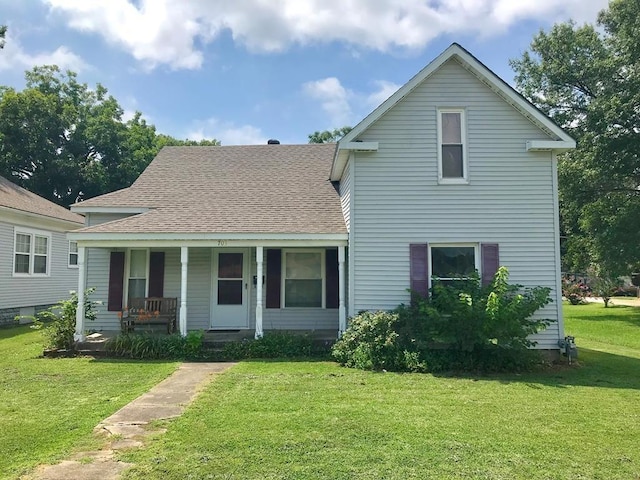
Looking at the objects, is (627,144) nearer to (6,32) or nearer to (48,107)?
(6,32)

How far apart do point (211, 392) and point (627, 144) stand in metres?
20.1

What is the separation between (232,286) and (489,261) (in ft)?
21.2

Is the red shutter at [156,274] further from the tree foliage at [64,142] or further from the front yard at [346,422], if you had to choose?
the tree foliage at [64,142]

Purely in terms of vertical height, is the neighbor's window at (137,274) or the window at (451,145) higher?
the window at (451,145)

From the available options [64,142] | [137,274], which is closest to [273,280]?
[137,274]

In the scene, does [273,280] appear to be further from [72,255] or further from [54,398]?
[72,255]

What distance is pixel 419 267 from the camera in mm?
10148

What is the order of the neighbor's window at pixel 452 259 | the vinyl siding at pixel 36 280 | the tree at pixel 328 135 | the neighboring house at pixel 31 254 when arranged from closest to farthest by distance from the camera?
the neighbor's window at pixel 452 259 → the vinyl siding at pixel 36 280 → the neighboring house at pixel 31 254 → the tree at pixel 328 135

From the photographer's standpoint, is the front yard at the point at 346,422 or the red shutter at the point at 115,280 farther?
the red shutter at the point at 115,280

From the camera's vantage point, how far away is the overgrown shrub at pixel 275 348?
32.7 ft

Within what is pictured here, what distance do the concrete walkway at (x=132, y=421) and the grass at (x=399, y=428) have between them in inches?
8.7

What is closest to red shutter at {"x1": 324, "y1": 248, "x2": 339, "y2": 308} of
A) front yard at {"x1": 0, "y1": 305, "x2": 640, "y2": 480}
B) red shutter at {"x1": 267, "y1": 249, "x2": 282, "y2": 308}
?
red shutter at {"x1": 267, "y1": 249, "x2": 282, "y2": 308}

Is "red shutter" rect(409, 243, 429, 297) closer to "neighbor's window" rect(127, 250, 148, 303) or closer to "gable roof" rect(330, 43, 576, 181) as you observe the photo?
"gable roof" rect(330, 43, 576, 181)

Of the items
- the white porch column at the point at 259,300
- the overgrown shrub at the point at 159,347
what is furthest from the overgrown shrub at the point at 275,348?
the overgrown shrub at the point at 159,347
